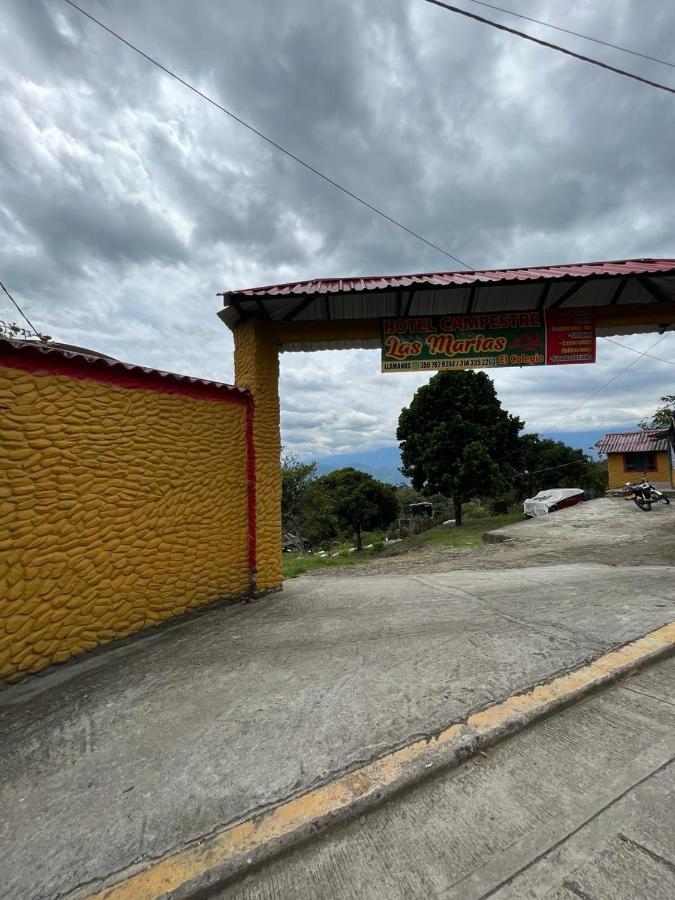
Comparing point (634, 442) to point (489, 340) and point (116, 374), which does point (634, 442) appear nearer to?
point (489, 340)

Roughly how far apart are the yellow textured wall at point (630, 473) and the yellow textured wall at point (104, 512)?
71.6ft

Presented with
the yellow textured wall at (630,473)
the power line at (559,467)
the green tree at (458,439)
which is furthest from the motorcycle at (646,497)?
the power line at (559,467)

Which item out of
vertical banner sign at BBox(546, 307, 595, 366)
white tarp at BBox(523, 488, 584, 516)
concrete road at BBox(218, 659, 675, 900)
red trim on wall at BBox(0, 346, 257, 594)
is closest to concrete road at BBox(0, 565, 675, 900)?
concrete road at BBox(218, 659, 675, 900)

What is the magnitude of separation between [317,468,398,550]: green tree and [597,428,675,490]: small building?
13.2 m

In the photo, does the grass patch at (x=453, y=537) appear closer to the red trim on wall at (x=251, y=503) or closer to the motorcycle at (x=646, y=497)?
the motorcycle at (x=646, y=497)

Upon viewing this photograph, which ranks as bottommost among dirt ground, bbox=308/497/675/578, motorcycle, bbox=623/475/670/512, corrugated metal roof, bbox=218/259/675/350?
dirt ground, bbox=308/497/675/578

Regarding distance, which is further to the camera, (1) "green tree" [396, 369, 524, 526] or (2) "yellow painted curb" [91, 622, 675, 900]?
(1) "green tree" [396, 369, 524, 526]

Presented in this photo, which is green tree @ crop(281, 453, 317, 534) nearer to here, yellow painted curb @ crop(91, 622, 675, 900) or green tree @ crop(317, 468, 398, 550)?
green tree @ crop(317, 468, 398, 550)

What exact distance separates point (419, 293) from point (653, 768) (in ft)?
16.3

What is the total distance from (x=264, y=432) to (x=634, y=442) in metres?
21.5

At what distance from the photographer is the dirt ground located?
7805 mm

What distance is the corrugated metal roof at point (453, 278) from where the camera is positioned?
498 cm

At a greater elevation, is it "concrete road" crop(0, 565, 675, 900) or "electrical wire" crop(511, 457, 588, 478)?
"electrical wire" crop(511, 457, 588, 478)

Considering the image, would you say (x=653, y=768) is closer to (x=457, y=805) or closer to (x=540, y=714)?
(x=540, y=714)
